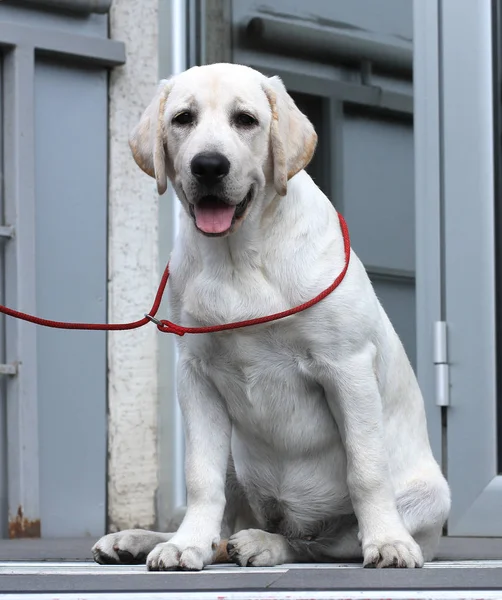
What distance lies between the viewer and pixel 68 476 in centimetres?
516

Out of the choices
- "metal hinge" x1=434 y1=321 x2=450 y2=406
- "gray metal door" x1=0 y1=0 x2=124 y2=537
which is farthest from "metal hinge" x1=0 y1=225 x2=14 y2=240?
"metal hinge" x1=434 y1=321 x2=450 y2=406

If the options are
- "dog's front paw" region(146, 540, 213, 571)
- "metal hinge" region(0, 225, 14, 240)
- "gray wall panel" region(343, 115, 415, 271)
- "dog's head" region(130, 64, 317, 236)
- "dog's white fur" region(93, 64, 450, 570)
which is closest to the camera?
"dog's front paw" region(146, 540, 213, 571)

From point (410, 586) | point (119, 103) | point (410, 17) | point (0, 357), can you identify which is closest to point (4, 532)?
point (0, 357)

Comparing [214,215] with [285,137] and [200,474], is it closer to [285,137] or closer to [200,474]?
[285,137]

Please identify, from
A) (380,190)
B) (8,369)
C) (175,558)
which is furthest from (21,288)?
(175,558)

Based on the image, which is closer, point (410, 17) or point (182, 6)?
point (410, 17)

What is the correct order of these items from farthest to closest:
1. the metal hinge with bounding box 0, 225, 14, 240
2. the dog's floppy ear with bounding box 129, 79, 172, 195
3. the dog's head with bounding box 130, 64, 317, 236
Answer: the metal hinge with bounding box 0, 225, 14, 240 → the dog's floppy ear with bounding box 129, 79, 172, 195 → the dog's head with bounding box 130, 64, 317, 236

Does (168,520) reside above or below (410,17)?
below

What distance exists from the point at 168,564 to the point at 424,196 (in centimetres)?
250

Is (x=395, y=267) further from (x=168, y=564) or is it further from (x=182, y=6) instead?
(x=168, y=564)

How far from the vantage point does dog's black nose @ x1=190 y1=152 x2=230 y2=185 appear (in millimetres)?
2816

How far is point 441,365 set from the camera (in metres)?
4.70

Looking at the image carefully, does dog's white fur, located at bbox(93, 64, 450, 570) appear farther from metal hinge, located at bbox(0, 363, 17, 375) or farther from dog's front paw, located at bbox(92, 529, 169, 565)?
metal hinge, located at bbox(0, 363, 17, 375)

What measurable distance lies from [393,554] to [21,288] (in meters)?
2.68
